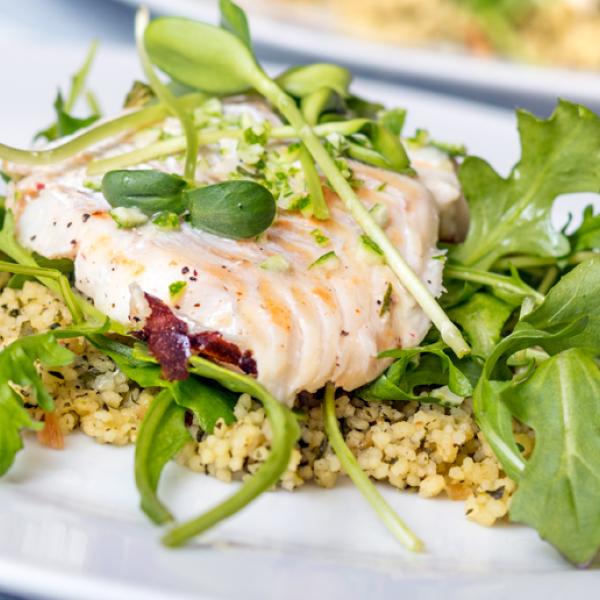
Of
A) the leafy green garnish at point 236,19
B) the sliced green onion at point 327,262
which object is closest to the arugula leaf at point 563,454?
the sliced green onion at point 327,262

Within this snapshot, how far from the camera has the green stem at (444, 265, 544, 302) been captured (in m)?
2.58

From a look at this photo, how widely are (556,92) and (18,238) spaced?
2878 mm

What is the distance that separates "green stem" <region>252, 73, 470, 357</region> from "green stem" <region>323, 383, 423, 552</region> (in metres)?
0.29

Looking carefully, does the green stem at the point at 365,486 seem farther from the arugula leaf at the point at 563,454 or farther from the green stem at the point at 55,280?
the green stem at the point at 55,280

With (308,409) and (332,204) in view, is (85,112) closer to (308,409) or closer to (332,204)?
(332,204)

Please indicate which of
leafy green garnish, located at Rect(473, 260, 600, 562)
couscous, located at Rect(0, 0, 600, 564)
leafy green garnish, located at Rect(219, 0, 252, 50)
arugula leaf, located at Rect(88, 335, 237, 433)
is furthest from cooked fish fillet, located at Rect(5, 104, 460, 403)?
leafy green garnish, located at Rect(219, 0, 252, 50)

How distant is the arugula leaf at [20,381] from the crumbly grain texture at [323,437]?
0.49 feet

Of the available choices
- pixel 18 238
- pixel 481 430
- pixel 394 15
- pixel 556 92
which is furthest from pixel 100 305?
pixel 394 15

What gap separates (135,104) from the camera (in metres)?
3.04

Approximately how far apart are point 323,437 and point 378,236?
1.48 feet

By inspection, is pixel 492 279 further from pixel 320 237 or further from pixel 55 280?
pixel 55 280

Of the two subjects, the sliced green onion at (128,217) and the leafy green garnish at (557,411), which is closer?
the leafy green garnish at (557,411)

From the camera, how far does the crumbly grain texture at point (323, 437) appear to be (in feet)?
6.95

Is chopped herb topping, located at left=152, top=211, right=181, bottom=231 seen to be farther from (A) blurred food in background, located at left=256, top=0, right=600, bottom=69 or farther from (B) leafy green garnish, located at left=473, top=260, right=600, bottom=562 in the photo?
(A) blurred food in background, located at left=256, top=0, right=600, bottom=69
